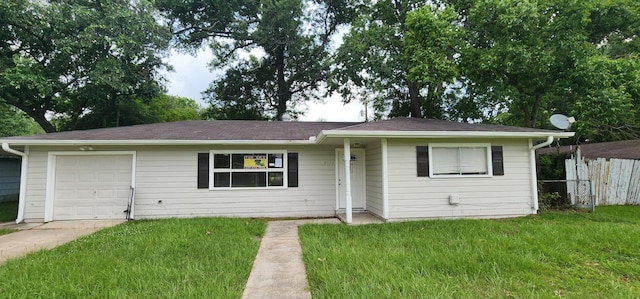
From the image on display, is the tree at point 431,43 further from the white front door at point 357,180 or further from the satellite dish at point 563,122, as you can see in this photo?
the white front door at point 357,180

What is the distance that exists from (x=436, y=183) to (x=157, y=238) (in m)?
5.85

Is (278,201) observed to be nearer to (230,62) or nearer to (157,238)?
(157,238)

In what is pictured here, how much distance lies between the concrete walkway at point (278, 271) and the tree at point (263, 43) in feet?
38.3

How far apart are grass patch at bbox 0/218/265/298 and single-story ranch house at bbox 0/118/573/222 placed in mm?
2337

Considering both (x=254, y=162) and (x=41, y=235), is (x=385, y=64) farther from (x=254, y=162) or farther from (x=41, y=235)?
(x=41, y=235)

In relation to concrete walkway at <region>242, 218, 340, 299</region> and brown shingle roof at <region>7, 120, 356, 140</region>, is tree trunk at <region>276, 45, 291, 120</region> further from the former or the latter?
concrete walkway at <region>242, 218, 340, 299</region>

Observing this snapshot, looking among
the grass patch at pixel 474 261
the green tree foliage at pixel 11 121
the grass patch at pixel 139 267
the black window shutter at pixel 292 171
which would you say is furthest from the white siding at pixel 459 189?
the green tree foliage at pixel 11 121

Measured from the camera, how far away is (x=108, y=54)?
12.7 metres

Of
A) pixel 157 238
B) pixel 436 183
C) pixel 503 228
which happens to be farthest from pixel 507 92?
pixel 157 238

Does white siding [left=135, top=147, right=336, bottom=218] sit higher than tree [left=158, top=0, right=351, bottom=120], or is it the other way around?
tree [left=158, top=0, right=351, bottom=120]

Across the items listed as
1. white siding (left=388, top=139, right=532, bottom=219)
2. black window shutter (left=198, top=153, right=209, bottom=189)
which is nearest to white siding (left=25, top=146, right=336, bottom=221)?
black window shutter (left=198, top=153, right=209, bottom=189)

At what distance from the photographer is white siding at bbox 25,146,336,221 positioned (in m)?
7.69

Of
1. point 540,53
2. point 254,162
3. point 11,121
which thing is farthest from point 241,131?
point 11,121

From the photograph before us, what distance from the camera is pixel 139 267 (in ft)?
12.5
